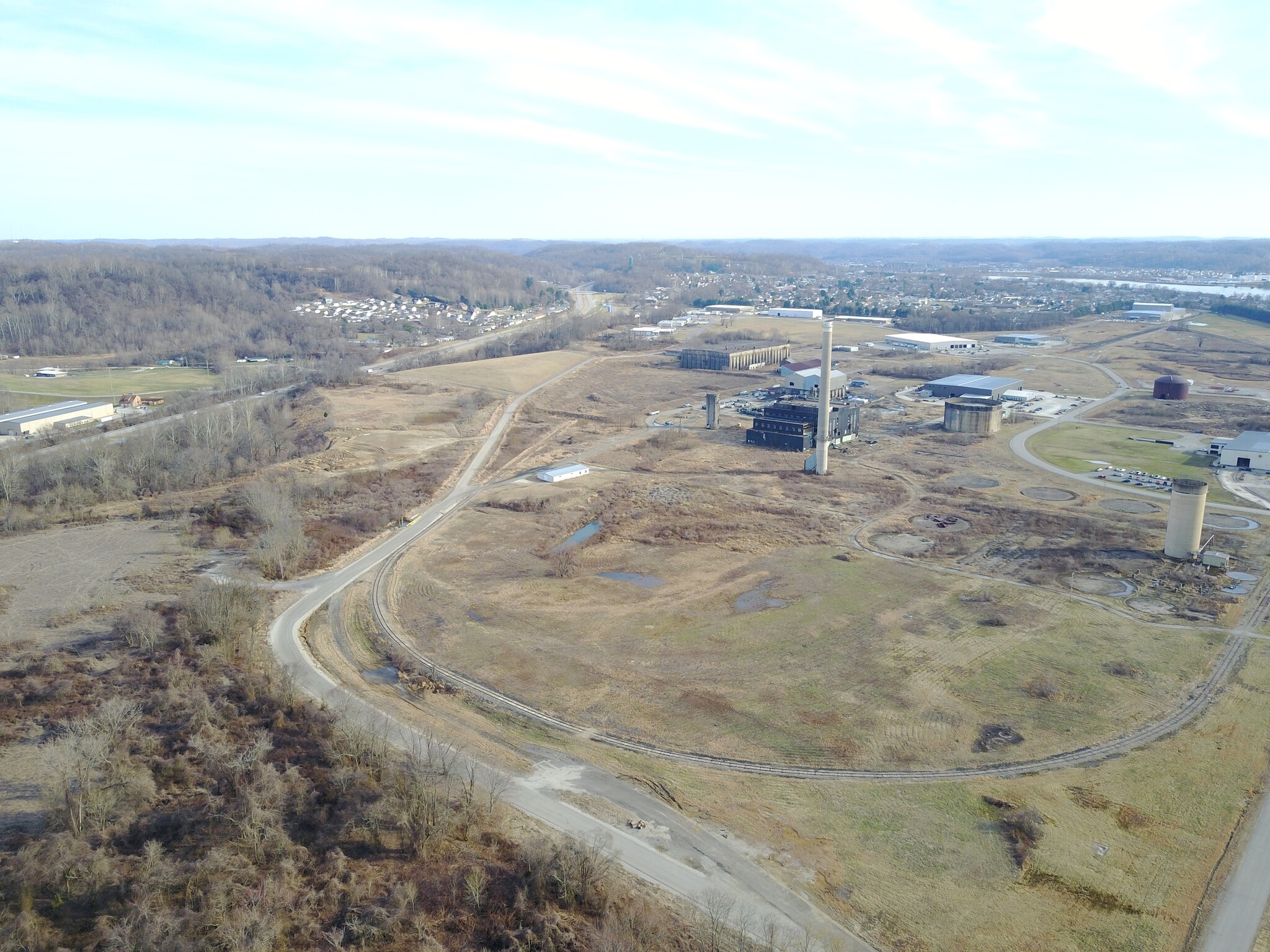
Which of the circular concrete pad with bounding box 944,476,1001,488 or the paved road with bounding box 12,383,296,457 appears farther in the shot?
the paved road with bounding box 12,383,296,457

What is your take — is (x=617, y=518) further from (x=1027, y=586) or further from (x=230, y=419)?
(x=230, y=419)

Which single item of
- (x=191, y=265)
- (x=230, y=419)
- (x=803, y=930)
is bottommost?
(x=803, y=930)

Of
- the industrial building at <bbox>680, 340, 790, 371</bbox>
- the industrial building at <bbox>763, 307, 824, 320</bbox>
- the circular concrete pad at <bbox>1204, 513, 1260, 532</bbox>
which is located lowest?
the circular concrete pad at <bbox>1204, 513, 1260, 532</bbox>

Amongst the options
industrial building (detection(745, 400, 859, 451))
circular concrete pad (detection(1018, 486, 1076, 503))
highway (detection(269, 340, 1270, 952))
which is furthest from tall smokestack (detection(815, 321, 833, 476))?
highway (detection(269, 340, 1270, 952))

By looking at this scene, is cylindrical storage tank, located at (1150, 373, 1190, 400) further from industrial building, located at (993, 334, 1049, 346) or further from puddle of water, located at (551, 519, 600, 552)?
puddle of water, located at (551, 519, 600, 552)

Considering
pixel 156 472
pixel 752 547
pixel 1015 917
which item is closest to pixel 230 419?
pixel 156 472

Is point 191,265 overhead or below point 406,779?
overhead
